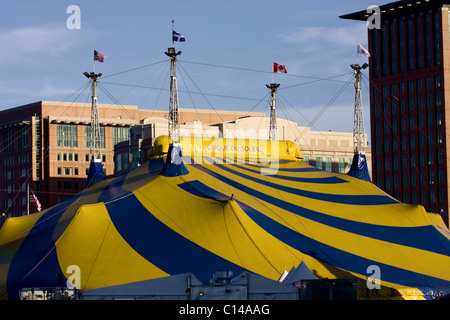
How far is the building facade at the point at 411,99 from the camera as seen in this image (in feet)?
266

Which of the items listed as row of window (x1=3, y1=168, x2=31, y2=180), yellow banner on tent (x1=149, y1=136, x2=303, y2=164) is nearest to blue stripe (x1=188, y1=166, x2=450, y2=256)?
yellow banner on tent (x1=149, y1=136, x2=303, y2=164)

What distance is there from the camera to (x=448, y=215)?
→ 79000 mm

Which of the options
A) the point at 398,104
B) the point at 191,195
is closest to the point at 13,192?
the point at 398,104

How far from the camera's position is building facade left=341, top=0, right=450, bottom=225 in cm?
8106

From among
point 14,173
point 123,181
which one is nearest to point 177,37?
point 123,181

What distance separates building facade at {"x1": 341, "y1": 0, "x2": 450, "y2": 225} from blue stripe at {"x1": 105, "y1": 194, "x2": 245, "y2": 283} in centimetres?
5031

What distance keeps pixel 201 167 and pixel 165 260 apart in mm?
10097

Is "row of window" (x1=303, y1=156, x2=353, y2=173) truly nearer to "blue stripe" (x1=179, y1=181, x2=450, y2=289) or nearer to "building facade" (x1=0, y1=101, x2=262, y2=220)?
"building facade" (x1=0, y1=101, x2=262, y2=220)

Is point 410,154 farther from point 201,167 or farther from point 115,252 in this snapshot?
point 115,252

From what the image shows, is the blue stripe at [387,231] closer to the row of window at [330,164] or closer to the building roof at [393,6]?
the building roof at [393,6]

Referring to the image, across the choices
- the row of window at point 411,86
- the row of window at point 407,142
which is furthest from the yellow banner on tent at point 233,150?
the row of window at point 411,86

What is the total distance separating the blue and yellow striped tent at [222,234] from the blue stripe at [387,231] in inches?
2.1

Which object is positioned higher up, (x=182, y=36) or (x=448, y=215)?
(x=182, y=36)

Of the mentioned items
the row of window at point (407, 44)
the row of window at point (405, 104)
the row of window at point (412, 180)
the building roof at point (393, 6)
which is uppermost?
the building roof at point (393, 6)
